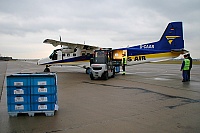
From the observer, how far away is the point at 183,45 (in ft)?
60.0

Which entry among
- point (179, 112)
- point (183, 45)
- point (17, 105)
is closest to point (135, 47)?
point (183, 45)

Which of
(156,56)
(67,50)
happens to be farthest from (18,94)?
(156,56)

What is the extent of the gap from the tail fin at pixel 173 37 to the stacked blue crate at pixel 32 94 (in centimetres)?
1611

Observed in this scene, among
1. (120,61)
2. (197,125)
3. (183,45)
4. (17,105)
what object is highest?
(183,45)

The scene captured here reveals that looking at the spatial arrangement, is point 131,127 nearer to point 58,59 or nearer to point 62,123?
point 62,123

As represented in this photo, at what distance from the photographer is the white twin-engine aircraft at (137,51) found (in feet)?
60.6

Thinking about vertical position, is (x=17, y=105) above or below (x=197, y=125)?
above

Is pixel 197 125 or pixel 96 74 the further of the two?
pixel 96 74

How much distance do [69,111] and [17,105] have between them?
1.53m

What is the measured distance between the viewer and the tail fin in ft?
60.3

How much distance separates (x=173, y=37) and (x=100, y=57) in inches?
335

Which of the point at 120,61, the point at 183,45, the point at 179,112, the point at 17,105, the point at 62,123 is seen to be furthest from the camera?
the point at 120,61

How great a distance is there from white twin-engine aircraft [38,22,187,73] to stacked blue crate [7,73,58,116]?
1365cm

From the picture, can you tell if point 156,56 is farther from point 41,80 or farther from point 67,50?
point 41,80
